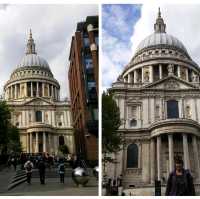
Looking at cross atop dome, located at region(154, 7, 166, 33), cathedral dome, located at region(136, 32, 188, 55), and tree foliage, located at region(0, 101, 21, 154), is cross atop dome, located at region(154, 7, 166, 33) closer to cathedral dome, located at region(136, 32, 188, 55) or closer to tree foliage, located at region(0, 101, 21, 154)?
cathedral dome, located at region(136, 32, 188, 55)

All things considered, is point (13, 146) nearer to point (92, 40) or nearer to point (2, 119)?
point (2, 119)

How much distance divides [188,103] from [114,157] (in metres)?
4.98

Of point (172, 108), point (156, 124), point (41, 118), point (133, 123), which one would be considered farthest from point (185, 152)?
point (41, 118)

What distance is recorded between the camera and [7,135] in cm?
2712

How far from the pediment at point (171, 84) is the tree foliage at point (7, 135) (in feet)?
28.1

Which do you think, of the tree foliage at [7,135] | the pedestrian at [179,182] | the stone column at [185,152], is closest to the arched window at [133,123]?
the stone column at [185,152]

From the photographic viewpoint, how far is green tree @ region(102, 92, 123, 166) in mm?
17906

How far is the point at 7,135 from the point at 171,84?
10103 mm

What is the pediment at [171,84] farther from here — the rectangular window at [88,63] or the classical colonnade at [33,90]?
the classical colonnade at [33,90]

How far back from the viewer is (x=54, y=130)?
3741 centimetres

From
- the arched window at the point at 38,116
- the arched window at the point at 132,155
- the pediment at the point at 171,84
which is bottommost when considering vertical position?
the arched window at the point at 132,155

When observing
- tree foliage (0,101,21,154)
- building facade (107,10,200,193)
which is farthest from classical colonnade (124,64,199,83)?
tree foliage (0,101,21,154)

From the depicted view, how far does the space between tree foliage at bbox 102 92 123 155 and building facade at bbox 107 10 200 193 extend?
2.98 ft

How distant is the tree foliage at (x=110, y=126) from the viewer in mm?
17906
